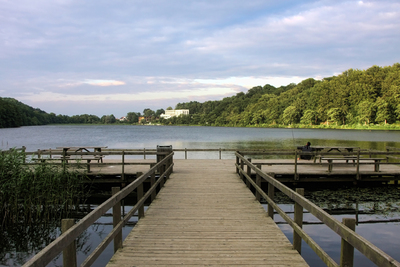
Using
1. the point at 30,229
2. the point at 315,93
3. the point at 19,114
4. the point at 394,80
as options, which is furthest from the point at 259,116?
the point at 30,229

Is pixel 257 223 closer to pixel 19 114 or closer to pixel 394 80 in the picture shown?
pixel 394 80

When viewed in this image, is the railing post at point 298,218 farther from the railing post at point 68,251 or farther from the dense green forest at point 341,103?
the dense green forest at point 341,103

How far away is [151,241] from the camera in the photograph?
4832 mm

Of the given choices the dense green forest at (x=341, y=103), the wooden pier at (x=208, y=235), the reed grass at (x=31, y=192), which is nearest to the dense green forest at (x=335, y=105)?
the dense green forest at (x=341, y=103)

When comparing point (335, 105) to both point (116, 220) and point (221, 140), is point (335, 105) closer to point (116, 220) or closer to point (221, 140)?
point (221, 140)

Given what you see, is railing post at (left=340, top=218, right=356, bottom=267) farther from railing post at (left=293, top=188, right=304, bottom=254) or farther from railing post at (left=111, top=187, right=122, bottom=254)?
railing post at (left=111, top=187, right=122, bottom=254)

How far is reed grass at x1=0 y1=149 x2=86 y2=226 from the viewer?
8289 mm

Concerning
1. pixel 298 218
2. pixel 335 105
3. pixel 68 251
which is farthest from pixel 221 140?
pixel 335 105

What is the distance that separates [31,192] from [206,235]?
5818mm

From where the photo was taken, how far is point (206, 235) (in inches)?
200

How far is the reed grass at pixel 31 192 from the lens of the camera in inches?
326

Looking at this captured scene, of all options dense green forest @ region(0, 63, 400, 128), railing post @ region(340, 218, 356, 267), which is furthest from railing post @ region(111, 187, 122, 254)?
dense green forest @ region(0, 63, 400, 128)

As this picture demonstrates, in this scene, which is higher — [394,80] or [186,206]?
[394,80]

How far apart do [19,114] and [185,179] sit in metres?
147
